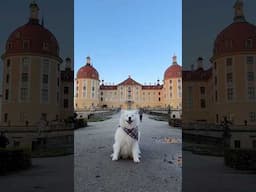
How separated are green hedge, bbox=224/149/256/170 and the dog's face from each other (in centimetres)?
113

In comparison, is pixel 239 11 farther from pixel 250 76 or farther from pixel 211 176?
pixel 211 176

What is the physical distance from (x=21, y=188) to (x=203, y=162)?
1903 mm

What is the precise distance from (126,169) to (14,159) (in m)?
1.14

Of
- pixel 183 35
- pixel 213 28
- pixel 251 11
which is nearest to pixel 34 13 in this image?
pixel 183 35

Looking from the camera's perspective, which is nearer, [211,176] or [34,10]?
[211,176]

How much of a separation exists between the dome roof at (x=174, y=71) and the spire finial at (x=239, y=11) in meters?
0.84

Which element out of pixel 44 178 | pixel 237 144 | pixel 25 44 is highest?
pixel 25 44

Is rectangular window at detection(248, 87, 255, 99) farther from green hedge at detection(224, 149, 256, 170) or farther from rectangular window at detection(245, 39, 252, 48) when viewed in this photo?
green hedge at detection(224, 149, 256, 170)

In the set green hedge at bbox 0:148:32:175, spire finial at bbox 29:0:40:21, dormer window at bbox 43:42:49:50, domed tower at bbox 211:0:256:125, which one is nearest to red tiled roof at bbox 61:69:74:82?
dormer window at bbox 43:42:49:50

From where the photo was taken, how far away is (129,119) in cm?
311

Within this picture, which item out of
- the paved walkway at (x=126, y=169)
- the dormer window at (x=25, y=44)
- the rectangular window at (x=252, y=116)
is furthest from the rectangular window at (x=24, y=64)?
the rectangular window at (x=252, y=116)

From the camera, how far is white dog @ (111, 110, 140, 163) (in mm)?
3137

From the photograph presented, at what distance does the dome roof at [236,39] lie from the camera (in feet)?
9.14

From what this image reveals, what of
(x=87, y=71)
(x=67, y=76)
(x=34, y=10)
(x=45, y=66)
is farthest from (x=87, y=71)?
(x=34, y=10)
